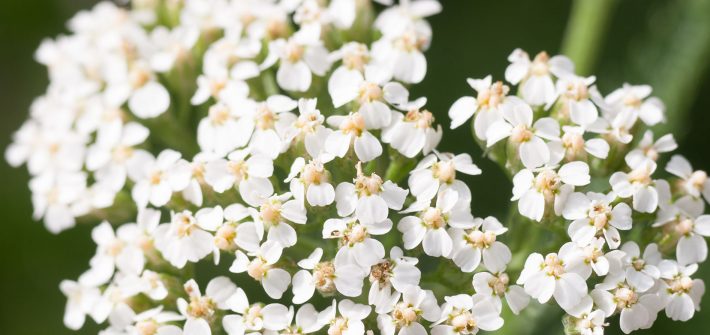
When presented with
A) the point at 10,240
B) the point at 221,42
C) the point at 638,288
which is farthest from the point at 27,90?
the point at 638,288

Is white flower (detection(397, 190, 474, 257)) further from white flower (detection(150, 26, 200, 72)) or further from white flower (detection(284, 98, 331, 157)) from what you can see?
white flower (detection(150, 26, 200, 72))

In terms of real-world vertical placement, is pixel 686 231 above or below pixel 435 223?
below

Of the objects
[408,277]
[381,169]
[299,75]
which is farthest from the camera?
[299,75]

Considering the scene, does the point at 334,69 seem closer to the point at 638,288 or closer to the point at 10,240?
the point at 638,288

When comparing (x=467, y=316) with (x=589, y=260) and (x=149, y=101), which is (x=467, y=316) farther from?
(x=149, y=101)

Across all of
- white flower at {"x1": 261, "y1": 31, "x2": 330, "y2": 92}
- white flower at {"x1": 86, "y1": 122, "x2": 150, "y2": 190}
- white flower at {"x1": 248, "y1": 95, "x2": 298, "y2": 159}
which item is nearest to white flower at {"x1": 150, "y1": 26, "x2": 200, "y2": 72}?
white flower at {"x1": 86, "y1": 122, "x2": 150, "y2": 190}

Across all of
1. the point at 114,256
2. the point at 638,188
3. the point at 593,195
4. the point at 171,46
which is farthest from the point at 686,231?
the point at 171,46
